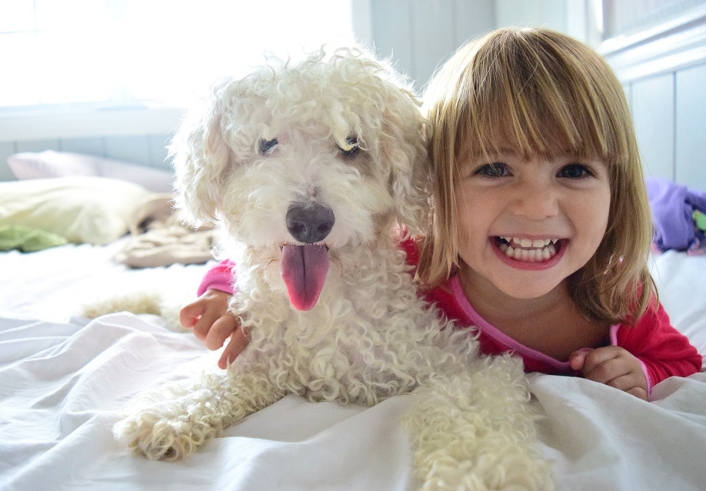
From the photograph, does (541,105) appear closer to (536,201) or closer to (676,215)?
(536,201)

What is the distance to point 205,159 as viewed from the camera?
94 cm

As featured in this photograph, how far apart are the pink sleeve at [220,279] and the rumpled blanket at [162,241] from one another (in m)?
0.74

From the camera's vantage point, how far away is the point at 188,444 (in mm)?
780

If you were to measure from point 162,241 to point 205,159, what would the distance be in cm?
153

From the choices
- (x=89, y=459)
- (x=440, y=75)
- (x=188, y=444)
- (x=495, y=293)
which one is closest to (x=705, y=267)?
(x=495, y=293)

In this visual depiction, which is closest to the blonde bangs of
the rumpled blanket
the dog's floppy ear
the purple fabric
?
the dog's floppy ear

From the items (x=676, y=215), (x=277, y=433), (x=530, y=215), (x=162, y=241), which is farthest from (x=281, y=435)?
(x=162, y=241)

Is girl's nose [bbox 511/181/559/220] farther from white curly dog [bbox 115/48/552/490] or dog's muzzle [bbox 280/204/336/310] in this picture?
dog's muzzle [bbox 280/204/336/310]

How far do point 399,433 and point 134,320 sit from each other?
32.8 inches

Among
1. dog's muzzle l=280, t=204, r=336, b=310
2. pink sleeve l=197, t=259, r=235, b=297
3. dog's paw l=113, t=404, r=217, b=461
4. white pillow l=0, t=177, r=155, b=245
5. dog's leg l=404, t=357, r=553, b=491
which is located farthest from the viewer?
white pillow l=0, t=177, r=155, b=245

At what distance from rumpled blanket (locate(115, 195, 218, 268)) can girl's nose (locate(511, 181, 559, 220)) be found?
4.13ft

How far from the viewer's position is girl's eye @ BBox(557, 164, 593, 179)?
96 cm

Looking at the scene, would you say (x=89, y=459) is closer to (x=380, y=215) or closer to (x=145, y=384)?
(x=145, y=384)

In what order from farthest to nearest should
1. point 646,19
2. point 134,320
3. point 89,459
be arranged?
point 646,19, point 134,320, point 89,459
